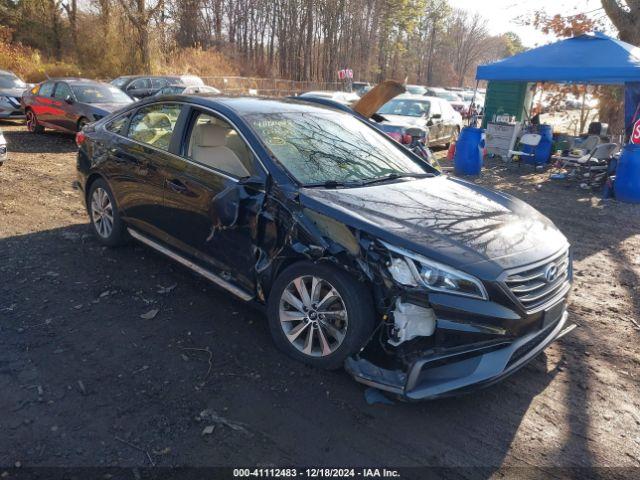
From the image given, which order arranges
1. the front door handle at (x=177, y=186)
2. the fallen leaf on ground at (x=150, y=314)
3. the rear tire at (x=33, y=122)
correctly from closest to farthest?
the fallen leaf on ground at (x=150, y=314) → the front door handle at (x=177, y=186) → the rear tire at (x=33, y=122)

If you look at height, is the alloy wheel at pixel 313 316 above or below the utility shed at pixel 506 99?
below

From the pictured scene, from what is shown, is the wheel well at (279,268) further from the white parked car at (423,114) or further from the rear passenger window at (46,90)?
the rear passenger window at (46,90)

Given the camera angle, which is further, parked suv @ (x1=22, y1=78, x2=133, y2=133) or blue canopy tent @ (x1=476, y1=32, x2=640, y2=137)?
parked suv @ (x1=22, y1=78, x2=133, y2=133)

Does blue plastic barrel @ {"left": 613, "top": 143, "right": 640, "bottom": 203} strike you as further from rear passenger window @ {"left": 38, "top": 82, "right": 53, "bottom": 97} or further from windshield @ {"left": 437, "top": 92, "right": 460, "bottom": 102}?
windshield @ {"left": 437, "top": 92, "right": 460, "bottom": 102}

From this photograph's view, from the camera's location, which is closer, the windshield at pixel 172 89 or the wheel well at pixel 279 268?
the wheel well at pixel 279 268

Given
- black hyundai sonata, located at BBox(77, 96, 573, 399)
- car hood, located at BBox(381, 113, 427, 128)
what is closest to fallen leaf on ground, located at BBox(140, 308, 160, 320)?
black hyundai sonata, located at BBox(77, 96, 573, 399)

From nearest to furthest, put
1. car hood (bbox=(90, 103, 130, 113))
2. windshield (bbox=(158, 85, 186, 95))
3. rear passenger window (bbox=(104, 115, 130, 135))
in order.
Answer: rear passenger window (bbox=(104, 115, 130, 135))
car hood (bbox=(90, 103, 130, 113))
windshield (bbox=(158, 85, 186, 95))

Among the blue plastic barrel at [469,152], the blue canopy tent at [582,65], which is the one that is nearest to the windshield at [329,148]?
the blue plastic barrel at [469,152]

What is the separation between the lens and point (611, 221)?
7.77 m

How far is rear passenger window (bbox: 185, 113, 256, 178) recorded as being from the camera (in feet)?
12.4

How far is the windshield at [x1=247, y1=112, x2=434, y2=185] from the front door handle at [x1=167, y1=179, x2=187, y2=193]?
2.53ft

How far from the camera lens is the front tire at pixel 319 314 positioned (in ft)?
9.66

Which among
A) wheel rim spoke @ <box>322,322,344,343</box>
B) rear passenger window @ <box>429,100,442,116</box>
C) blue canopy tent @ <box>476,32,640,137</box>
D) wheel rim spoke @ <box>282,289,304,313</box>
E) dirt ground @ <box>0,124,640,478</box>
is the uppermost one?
blue canopy tent @ <box>476,32,640,137</box>

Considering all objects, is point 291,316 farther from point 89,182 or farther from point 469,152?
point 469,152
